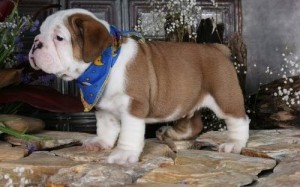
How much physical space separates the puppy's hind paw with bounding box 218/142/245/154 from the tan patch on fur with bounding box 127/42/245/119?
0.51 feet

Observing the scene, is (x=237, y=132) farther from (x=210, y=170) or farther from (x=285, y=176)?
(x=285, y=176)

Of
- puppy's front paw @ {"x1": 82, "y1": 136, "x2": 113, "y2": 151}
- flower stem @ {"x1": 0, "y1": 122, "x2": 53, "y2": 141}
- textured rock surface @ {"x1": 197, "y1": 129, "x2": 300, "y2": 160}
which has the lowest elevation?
textured rock surface @ {"x1": 197, "y1": 129, "x2": 300, "y2": 160}

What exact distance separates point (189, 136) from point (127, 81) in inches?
31.3

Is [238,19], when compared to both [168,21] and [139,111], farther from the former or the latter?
[139,111]

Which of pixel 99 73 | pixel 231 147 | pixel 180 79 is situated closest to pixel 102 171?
pixel 99 73

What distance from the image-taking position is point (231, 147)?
9.00 feet

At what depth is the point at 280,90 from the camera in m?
3.71

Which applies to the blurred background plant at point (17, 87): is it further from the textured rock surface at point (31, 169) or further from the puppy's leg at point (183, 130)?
the puppy's leg at point (183, 130)

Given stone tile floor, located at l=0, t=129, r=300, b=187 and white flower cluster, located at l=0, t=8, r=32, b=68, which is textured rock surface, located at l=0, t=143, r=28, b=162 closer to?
stone tile floor, located at l=0, t=129, r=300, b=187

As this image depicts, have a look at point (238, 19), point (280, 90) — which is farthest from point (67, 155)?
point (238, 19)

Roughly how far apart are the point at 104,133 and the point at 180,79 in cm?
47

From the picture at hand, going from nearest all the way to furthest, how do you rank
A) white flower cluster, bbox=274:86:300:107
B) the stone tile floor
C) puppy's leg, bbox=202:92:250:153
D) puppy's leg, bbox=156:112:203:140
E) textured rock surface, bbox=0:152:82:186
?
the stone tile floor → textured rock surface, bbox=0:152:82:186 → puppy's leg, bbox=202:92:250:153 → puppy's leg, bbox=156:112:203:140 → white flower cluster, bbox=274:86:300:107

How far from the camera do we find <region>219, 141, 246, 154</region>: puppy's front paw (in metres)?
2.73

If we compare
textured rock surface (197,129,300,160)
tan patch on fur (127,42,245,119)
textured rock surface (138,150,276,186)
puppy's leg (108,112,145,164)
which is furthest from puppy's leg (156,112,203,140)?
puppy's leg (108,112,145,164)
